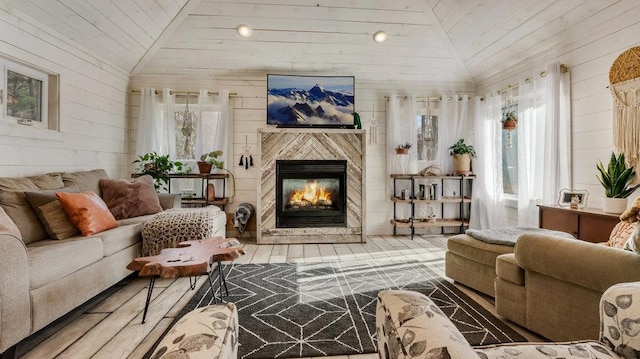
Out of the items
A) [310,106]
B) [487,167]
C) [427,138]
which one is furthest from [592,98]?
[310,106]

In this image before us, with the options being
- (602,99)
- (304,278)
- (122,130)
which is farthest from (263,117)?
(602,99)

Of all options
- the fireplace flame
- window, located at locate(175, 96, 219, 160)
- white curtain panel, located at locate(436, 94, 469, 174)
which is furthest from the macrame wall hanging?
window, located at locate(175, 96, 219, 160)

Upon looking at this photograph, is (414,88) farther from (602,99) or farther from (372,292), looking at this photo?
(372,292)

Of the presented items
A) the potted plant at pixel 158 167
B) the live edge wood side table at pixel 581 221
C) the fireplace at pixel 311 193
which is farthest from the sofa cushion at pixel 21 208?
the live edge wood side table at pixel 581 221

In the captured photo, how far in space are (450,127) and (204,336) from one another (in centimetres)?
509

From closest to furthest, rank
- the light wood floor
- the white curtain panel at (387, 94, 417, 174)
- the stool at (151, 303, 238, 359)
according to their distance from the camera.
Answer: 1. the stool at (151, 303, 238, 359)
2. the light wood floor
3. the white curtain panel at (387, 94, 417, 174)

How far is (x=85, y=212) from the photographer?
2635mm

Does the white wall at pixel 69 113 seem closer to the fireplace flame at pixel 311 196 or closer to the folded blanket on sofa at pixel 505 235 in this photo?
the fireplace flame at pixel 311 196

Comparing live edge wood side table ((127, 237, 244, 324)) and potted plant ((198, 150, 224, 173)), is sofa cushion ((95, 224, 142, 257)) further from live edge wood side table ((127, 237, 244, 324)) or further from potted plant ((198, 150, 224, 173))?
potted plant ((198, 150, 224, 173))

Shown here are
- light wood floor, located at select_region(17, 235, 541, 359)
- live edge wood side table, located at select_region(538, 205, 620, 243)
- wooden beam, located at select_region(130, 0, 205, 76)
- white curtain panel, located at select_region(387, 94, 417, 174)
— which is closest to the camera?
light wood floor, located at select_region(17, 235, 541, 359)

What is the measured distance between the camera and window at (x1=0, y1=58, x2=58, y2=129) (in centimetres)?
286

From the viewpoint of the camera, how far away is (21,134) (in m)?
2.90

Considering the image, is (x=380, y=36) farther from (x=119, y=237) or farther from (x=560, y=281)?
(x=119, y=237)

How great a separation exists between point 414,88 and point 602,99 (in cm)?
248
